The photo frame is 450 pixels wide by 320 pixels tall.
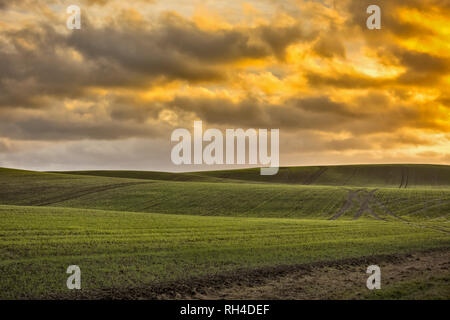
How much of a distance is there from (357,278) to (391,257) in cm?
668

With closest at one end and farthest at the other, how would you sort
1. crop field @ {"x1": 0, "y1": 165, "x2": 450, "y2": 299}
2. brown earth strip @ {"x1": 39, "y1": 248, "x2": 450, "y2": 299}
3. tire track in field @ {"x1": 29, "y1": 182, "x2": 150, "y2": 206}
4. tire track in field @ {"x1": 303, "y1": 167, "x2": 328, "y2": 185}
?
brown earth strip @ {"x1": 39, "y1": 248, "x2": 450, "y2": 299}, crop field @ {"x1": 0, "y1": 165, "x2": 450, "y2": 299}, tire track in field @ {"x1": 29, "y1": 182, "x2": 150, "y2": 206}, tire track in field @ {"x1": 303, "y1": 167, "x2": 328, "y2": 185}

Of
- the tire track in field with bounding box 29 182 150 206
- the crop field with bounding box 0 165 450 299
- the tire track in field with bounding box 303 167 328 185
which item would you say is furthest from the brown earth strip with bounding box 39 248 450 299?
the tire track in field with bounding box 303 167 328 185

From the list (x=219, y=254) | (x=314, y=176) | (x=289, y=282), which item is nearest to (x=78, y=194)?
(x=219, y=254)

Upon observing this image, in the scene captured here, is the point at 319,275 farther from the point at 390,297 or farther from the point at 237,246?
the point at 237,246

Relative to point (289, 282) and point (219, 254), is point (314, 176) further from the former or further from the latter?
point (289, 282)

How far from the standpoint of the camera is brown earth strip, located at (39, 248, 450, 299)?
52.6 feet

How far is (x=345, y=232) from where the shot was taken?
3378 cm

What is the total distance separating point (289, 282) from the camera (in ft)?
59.8

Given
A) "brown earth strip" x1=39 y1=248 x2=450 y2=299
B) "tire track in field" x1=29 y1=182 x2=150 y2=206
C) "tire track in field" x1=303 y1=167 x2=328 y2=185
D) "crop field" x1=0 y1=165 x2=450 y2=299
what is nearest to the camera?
"brown earth strip" x1=39 y1=248 x2=450 y2=299

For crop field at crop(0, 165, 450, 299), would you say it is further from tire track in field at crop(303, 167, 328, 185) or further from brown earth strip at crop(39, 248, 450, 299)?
tire track in field at crop(303, 167, 328, 185)

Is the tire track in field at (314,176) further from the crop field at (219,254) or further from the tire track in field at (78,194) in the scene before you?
the crop field at (219,254)

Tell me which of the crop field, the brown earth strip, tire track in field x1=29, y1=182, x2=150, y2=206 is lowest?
the brown earth strip

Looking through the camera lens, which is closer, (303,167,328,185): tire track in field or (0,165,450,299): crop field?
(0,165,450,299): crop field
